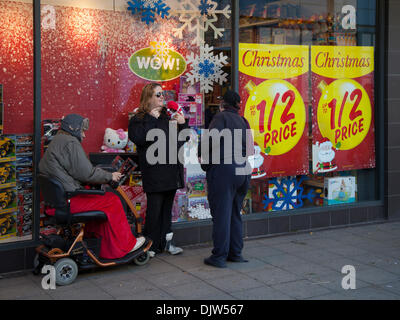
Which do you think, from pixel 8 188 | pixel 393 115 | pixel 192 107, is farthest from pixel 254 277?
pixel 393 115

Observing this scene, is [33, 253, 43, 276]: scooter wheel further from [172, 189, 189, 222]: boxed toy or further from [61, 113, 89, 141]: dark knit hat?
[172, 189, 189, 222]: boxed toy

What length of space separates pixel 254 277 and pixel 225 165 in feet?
3.84

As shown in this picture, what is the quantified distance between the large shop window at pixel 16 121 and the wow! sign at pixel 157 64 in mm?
1291

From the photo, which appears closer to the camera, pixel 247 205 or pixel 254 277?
pixel 254 277

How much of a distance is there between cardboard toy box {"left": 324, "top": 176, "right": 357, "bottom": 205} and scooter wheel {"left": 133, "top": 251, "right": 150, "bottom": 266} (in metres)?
3.13

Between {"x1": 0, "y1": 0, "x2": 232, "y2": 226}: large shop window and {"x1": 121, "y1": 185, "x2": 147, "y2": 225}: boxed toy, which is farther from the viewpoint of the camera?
{"x1": 121, "y1": 185, "x2": 147, "y2": 225}: boxed toy

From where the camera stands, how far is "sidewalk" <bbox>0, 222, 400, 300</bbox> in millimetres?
5562

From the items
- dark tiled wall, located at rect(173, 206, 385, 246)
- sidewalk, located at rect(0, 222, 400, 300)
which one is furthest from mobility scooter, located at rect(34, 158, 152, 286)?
dark tiled wall, located at rect(173, 206, 385, 246)

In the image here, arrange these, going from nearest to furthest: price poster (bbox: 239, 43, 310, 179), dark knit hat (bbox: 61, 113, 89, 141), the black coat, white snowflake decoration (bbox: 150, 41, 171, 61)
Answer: dark knit hat (bbox: 61, 113, 89, 141)
the black coat
white snowflake decoration (bbox: 150, 41, 171, 61)
price poster (bbox: 239, 43, 310, 179)

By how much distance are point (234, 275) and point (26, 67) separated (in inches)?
121

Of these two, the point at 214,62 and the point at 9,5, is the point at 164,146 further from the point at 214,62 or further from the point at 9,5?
the point at 9,5

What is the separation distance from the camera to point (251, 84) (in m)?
7.86

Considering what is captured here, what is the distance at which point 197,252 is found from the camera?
23.5ft

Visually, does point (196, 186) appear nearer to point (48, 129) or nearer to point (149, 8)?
point (48, 129)
